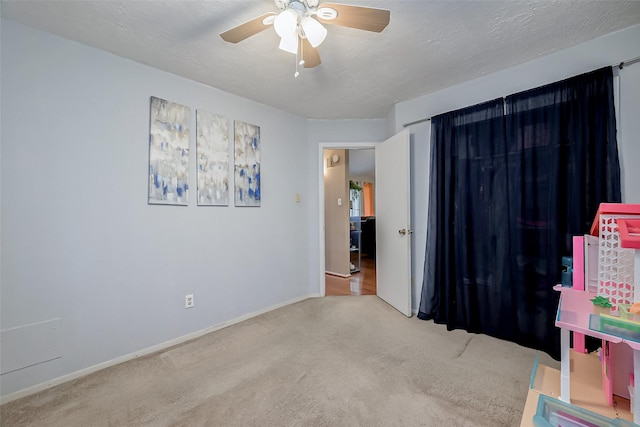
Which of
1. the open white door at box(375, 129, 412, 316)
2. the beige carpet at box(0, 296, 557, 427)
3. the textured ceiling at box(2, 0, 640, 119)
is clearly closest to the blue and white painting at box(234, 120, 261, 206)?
the textured ceiling at box(2, 0, 640, 119)

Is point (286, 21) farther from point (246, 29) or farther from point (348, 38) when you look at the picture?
point (348, 38)

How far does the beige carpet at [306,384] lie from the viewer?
4.69 ft

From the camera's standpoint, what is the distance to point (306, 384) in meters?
1.70

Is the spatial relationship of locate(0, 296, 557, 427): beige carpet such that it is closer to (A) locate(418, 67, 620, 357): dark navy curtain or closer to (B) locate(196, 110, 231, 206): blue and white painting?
(A) locate(418, 67, 620, 357): dark navy curtain

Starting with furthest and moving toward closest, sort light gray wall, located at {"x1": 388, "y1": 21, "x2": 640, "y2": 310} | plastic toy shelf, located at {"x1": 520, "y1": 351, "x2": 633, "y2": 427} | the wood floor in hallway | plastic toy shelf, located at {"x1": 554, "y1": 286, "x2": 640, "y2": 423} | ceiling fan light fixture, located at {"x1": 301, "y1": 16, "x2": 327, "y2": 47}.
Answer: the wood floor in hallway < light gray wall, located at {"x1": 388, "y1": 21, "x2": 640, "y2": 310} < ceiling fan light fixture, located at {"x1": 301, "y1": 16, "x2": 327, "y2": 47} < plastic toy shelf, located at {"x1": 520, "y1": 351, "x2": 633, "y2": 427} < plastic toy shelf, located at {"x1": 554, "y1": 286, "x2": 640, "y2": 423}

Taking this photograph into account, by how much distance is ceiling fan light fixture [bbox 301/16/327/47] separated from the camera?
4.48 ft

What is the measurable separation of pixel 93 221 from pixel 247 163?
1382 millimetres

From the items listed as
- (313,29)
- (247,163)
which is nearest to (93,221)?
(247,163)

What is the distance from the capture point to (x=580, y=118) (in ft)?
6.12

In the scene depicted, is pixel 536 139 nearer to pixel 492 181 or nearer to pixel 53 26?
pixel 492 181

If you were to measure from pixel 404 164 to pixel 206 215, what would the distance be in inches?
80.9

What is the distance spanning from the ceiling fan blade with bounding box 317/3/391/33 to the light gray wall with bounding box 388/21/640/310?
1544 millimetres

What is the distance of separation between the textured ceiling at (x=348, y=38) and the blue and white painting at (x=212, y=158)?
1.20 ft

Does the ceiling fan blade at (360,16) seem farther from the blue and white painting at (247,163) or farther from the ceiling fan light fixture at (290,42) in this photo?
the blue and white painting at (247,163)
